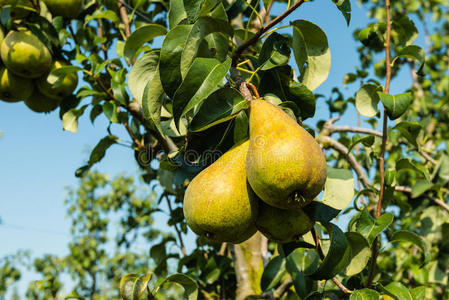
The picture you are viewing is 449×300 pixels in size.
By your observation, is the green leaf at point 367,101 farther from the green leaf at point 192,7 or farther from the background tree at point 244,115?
the green leaf at point 192,7

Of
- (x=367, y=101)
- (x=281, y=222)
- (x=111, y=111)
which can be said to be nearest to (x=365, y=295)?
(x=281, y=222)

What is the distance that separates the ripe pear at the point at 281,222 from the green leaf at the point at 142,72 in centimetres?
52

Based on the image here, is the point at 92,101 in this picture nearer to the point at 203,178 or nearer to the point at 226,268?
the point at 226,268

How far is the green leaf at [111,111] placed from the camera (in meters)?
1.88

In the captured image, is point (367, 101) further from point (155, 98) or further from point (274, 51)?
point (155, 98)

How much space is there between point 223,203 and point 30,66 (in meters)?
1.60

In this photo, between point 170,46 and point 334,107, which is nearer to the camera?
point 170,46

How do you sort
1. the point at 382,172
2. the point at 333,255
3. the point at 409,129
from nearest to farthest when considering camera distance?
the point at 333,255, the point at 382,172, the point at 409,129

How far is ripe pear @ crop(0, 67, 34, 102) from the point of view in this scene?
213 centimetres

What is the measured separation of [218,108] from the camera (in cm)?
94

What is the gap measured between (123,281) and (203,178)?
461mm

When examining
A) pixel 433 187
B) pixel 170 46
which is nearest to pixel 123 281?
A: pixel 170 46

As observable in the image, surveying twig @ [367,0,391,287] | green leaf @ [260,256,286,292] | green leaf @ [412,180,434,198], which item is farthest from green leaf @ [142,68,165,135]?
green leaf @ [412,180,434,198]

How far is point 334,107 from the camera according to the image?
2.76 metres
